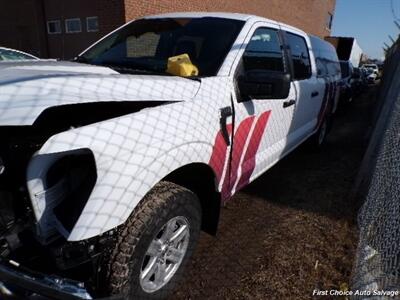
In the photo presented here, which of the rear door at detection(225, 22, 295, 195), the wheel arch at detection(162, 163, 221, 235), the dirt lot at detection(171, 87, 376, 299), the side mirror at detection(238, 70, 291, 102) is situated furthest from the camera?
the rear door at detection(225, 22, 295, 195)

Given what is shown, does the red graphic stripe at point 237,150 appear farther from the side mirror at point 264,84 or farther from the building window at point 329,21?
the building window at point 329,21

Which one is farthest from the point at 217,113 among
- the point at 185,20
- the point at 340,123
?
the point at 340,123

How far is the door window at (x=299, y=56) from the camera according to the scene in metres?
4.32

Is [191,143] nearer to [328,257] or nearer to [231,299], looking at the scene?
[231,299]

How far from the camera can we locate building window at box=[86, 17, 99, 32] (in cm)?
1376

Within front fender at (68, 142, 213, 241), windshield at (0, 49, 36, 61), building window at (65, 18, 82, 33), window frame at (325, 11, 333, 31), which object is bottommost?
window frame at (325, 11, 333, 31)

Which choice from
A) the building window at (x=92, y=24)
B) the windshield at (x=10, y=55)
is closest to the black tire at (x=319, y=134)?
the windshield at (x=10, y=55)

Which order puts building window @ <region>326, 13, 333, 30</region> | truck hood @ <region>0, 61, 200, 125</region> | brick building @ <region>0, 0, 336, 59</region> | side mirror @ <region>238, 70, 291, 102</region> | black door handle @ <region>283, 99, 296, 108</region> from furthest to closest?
building window @ <region>326, 13, 333, 30</region> → brick building @ <region>0, 0, 336, 59</region> → black door handle @ <region>283, 99, 296, 108</region> → side mirror @ <region>238, 70, 291, 102</region> → truck hood @ <region>0, 61, 200, 125</region>

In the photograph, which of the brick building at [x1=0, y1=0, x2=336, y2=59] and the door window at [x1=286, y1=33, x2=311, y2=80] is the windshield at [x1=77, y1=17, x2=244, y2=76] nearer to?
the door window at [x1=286, y1=33, x2=311, y2=80]

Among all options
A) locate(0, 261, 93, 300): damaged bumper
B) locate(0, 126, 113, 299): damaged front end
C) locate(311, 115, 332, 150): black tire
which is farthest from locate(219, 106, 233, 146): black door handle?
locate(311, 115, 332, 150): black tire

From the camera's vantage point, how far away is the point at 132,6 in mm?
12297

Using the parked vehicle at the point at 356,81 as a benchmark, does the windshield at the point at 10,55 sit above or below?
above

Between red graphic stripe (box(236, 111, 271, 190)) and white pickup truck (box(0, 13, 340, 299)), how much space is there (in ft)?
0.12

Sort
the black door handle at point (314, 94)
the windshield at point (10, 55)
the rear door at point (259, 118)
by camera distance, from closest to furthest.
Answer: the rear door at point (259, 118), the black door handle at point (314, 94), the windshield at point (10, 55)
